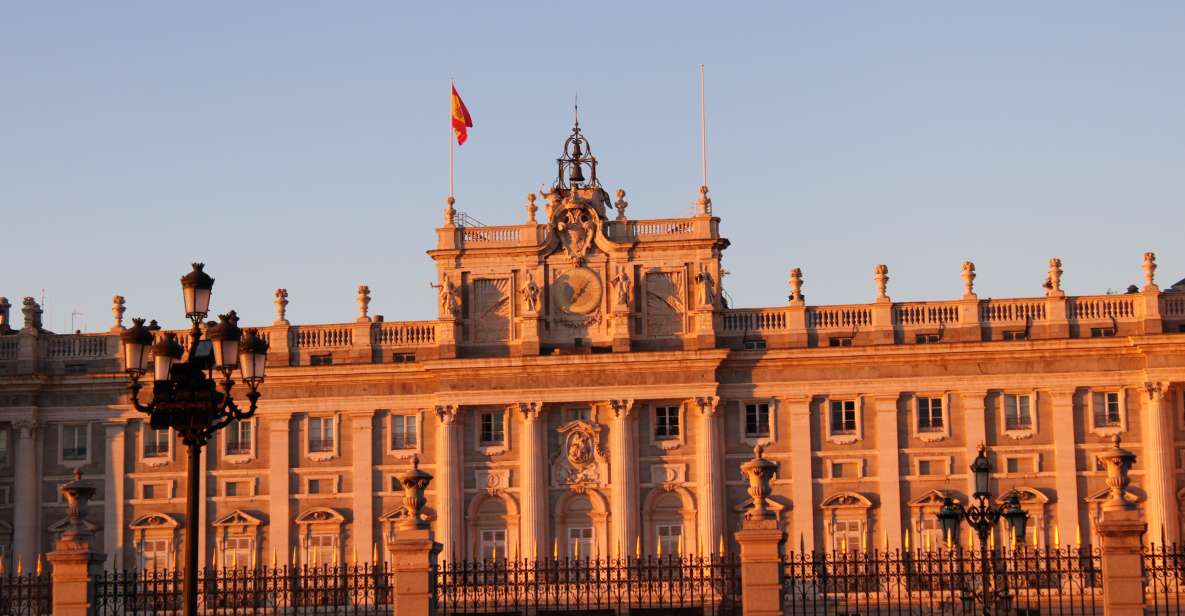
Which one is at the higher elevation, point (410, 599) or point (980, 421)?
point (980, 421)

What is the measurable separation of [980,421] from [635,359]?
12.4m

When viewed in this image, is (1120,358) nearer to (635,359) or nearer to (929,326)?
(929,326)

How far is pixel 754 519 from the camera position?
39094 mm

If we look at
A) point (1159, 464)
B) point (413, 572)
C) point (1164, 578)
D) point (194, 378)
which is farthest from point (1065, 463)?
point (194, 378)

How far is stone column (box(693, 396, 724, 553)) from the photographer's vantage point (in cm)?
7488

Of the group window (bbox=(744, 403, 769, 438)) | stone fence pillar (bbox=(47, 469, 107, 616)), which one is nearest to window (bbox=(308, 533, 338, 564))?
window (bbox=(744, 403, 769, 438))

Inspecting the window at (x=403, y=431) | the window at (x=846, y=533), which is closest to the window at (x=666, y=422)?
the window at (x=846, y=533)

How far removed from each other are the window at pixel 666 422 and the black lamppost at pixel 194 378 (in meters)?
43.5

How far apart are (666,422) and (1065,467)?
1412 centimetres

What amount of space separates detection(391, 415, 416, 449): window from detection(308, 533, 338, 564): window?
158 inches

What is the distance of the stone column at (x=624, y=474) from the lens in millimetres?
75375

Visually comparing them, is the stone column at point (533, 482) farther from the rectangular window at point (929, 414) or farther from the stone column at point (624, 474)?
the rectangular window at point (929, 414)

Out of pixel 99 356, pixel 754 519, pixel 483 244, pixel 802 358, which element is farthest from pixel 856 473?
pixel 754 519

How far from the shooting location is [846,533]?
75.2m
